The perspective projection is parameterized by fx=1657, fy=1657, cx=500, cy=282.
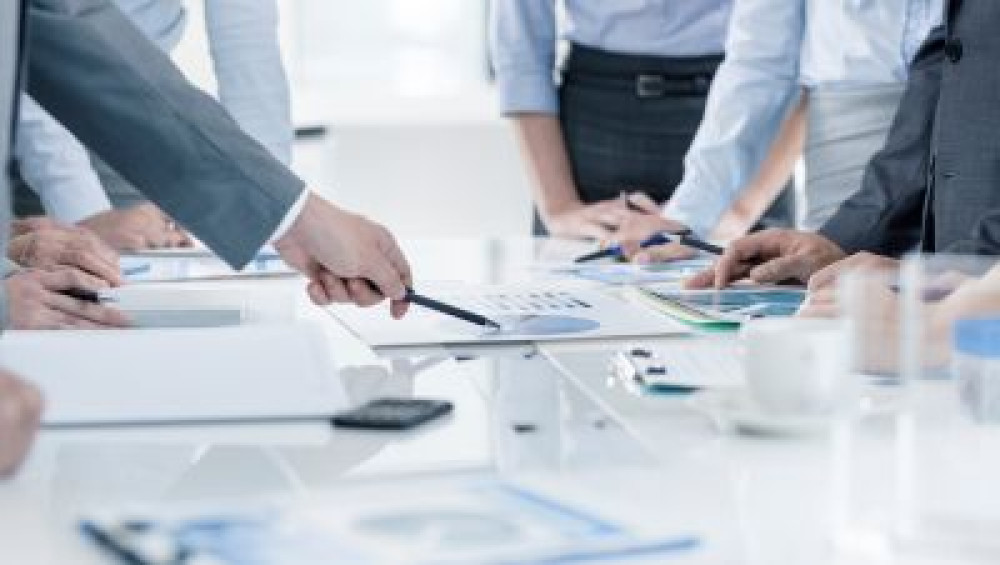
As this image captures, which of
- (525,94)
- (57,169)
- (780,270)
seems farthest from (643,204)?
(57,169)

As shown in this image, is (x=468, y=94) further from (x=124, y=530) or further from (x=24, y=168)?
(x=124, y=530)

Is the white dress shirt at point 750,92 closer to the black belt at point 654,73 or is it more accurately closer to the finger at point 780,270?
the black belt at point 654,73

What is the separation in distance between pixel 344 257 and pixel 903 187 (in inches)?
37.4

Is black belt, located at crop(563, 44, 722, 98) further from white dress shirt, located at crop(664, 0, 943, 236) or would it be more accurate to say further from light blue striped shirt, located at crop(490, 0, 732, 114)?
white dress shirt, located at crop(664, 0, 943, 236)

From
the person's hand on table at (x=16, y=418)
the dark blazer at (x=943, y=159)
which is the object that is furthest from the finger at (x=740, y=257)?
the person's hand on table at (x=16, y=418)

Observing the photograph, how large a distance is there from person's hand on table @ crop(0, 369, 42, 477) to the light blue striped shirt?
7.41ft

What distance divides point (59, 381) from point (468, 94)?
4.44m

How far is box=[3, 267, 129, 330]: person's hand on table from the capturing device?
5.97 ft

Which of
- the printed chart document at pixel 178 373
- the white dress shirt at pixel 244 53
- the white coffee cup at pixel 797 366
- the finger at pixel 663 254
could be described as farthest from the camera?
the white dress shirt at pixel 244 53

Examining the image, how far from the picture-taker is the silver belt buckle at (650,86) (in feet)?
11.0

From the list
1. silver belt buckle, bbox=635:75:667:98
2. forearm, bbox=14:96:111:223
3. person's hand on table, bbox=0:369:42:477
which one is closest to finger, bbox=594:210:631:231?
silver belt buckle, bbox=635:75:667:98

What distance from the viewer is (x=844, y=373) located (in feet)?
4.27

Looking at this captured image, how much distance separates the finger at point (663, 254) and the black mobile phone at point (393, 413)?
1.15 m

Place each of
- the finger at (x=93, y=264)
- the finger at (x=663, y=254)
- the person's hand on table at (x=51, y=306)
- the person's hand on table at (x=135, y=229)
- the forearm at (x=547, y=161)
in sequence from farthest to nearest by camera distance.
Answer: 1. the forearm at (x=547, y=161)
2. the person's hand on table at (x=135, y=229)
3. the finger at (x=663, y=254)
4. the finger at (x=93, y=264)
5. the person's hand on table at (x=51, y=306)
